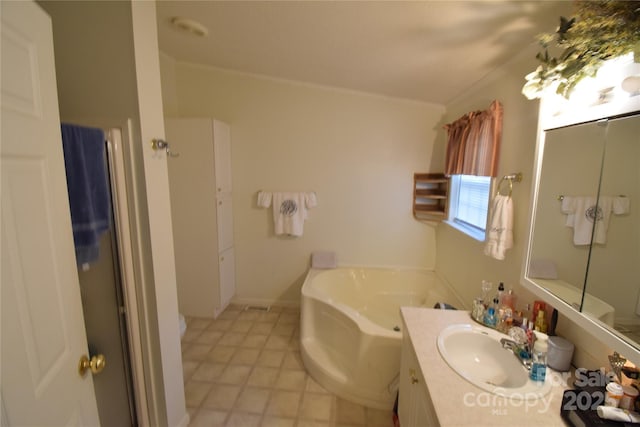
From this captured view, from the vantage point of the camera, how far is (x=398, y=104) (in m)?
2.84

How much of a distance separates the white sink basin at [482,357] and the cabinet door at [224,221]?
2283 millimetres

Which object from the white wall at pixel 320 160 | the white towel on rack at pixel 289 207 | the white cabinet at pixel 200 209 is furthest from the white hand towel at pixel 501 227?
the white cabinet at pixel 200 209

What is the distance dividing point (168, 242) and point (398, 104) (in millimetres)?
2530

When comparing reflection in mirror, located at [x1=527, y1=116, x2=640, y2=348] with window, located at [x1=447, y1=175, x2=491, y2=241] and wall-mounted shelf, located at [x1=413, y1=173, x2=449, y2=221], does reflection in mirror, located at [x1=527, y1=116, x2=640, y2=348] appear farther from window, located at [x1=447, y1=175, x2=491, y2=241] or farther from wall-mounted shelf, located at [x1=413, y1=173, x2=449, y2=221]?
wall-mounted shelf, located at [x1=413, y1=173, x2=449, y2=221]

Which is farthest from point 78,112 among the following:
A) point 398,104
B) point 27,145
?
point 398,104

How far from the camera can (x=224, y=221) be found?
115 inches

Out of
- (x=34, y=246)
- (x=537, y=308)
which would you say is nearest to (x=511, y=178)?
(x=537, y=308)

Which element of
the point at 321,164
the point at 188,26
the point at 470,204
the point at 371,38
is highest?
the point at 188,26

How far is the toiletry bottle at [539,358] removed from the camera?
3.45ft

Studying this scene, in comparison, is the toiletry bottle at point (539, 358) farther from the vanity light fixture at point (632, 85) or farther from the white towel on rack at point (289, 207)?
the white towel on rack at point (289, 207)

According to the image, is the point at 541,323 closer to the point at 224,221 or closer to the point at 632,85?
the point at 632,85

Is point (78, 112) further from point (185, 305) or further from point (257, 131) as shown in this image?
point (185, 305)

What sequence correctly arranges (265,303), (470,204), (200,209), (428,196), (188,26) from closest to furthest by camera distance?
(188,26) → (470,204) → (200,209) → (428,196) → (265,303)

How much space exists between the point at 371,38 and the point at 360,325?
1.95 metres
